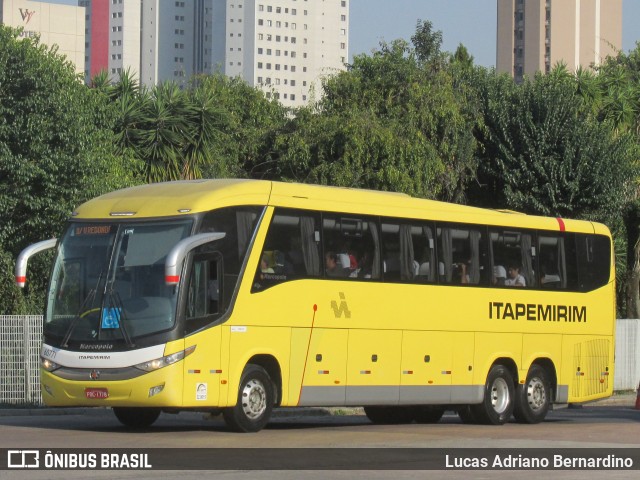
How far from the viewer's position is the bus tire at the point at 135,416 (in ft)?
63.0

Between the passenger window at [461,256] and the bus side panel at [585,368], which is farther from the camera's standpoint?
the bus side panel at [585,368]

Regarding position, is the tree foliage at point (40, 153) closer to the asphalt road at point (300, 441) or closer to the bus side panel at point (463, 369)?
the asphalt road at point (300, 441)

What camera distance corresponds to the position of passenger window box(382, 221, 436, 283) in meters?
20.5

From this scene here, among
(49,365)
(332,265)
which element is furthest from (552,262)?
(49,365)

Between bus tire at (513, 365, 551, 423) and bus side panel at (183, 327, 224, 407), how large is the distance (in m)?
7.53

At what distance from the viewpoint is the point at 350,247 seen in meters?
19.8

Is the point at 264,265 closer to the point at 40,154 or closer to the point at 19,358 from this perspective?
the point at 19,358

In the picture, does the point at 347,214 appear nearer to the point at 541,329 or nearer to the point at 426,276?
the point at 426,276

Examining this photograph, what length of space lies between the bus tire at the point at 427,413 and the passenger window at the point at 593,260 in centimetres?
368

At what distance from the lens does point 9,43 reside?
34469 mm

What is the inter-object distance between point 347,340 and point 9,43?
18413mm

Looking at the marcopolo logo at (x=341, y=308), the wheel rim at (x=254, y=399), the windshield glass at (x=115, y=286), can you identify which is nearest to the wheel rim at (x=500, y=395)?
the marcopolo logo at (x=341, y=308)

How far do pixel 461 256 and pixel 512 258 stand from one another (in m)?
1.45

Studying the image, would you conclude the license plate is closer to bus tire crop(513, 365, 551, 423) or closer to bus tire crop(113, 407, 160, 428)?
bus tire crop(113, 407, 160, 428)
